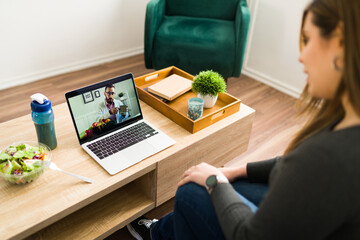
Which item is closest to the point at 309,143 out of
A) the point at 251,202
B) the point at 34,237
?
the point at 251,202

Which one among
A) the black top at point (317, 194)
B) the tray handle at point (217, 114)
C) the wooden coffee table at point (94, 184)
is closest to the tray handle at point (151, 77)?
the wooden coffee table at point (94, 184)

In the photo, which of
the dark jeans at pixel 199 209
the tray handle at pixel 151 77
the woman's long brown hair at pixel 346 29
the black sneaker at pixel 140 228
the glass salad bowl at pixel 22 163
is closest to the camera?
the woman's long brown hair at pixel 346 29

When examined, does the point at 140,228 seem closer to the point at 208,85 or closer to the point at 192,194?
the point at 192,194

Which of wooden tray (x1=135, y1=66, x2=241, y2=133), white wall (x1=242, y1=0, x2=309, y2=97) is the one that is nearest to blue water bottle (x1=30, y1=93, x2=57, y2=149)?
wooden tray (x1=135, y1=66, x2=241, y2=133)

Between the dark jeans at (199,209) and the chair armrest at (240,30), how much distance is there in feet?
4.29

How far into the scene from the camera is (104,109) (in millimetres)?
1285

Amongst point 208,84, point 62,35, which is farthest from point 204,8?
point 208,84

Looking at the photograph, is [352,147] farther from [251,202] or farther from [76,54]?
[76,54]

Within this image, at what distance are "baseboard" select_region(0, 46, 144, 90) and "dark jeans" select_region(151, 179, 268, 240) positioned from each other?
1859mm

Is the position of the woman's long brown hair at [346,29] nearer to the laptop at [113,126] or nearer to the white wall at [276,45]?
the laptop at [113,126]

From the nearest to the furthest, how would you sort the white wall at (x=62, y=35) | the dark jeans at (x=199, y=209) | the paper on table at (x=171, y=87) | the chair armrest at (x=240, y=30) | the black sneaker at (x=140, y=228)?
the dark jeans at (x=199, y=209) → the black sneaker at (x=140, y=228) → the paper on table at (x=171, y=87) → the chair armrest at (x=240, y=30) → the white wall at (x=62, y=35)

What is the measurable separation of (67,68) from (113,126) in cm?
152

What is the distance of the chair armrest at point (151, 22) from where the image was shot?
2.17 m

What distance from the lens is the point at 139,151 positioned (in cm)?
125
